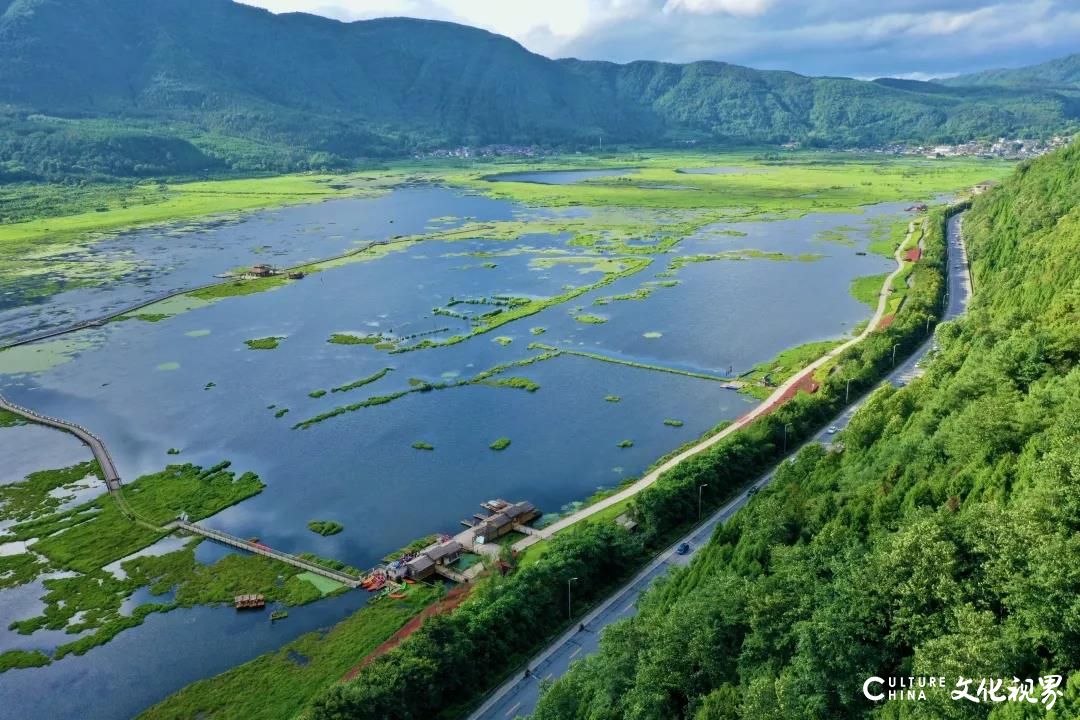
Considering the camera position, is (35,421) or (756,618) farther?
(35,421)

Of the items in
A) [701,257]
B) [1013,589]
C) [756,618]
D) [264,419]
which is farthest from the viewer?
[701,257]

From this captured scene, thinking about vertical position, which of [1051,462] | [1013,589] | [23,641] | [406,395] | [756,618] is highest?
[1051,462]

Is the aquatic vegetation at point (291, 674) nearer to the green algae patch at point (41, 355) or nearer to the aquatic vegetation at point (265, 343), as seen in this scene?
the aquatic vegetation at point (265, 343)

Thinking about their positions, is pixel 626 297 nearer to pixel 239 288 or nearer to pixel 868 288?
pixel 868 288

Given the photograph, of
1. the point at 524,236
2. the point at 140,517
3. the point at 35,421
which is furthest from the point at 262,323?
the point at 524,236

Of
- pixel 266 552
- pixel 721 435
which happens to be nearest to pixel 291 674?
pixel 266 552

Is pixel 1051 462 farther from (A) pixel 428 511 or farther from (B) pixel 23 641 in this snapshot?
(B) pixel 23 641
